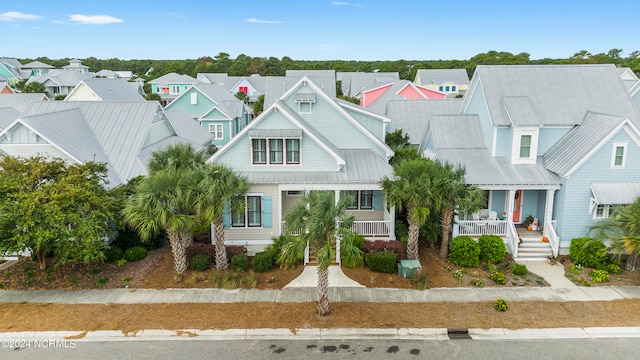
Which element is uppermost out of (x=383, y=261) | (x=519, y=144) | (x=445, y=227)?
(x=519, y=144)

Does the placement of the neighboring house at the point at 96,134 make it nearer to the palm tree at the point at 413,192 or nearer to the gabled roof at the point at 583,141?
the palm tree at the point at 413,192

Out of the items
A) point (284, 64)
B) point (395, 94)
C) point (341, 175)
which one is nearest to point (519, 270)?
point (341, 175)

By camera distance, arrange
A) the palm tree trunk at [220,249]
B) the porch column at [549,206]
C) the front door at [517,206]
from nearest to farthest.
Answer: the palm tree trunk at [220,249], the porch column at [549,206], the front door at [517,206]

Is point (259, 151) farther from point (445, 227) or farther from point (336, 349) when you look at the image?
point (336, 349)

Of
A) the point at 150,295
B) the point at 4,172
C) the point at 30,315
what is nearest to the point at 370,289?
the point at 150,295

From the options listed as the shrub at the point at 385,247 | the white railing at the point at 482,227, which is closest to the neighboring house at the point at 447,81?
the white railing at the point at 482,227

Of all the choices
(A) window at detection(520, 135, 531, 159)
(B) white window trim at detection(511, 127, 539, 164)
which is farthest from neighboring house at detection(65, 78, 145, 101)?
(A) window at detection(520, 135, 531, 159)

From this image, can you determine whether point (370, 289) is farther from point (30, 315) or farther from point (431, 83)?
point (431, 83)
